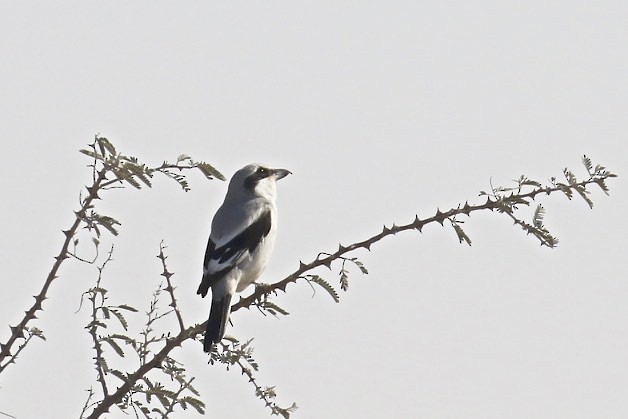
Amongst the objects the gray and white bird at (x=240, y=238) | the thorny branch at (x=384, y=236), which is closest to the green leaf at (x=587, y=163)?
the thorny branch at (x=384, y=236)

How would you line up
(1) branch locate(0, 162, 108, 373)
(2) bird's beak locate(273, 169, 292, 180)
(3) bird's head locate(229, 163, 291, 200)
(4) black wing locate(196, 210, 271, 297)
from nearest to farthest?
1. (1) branch locate(0, 162, 108, 373)
2. (4) black wing locate(196, 210, 271, 297)
3. (3) bird's head locate(229, 163, 291, 200)
4. (2) bird's beak locate(273, 169, 292, 180)

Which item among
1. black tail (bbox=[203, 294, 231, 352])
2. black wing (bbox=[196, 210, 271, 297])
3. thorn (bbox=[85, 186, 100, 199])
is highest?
black wing (bbox=[196, 210, 271, 297])

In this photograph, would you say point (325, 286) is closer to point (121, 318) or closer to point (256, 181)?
point (121, 318)

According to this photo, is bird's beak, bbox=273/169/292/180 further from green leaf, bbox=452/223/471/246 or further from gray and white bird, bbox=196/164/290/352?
green leaf, bbox=452/223/471/246

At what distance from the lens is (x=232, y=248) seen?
300 inches

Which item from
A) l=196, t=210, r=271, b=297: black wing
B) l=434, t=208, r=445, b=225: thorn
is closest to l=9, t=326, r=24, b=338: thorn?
l=434, t=208, r=445, b=225: thorn

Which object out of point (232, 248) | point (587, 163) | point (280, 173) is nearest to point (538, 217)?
point (587, 163)

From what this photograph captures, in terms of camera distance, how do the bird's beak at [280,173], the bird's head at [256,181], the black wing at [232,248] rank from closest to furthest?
the black wing at [232,248], the bird's head at [256,181], the bird's beak at [280,173]

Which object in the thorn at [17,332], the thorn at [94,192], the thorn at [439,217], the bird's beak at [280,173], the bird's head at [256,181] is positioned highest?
the bird's beak at [280,173]

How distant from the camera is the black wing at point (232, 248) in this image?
7422mm

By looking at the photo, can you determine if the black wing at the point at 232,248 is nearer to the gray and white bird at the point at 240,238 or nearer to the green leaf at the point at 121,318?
the gray and white bird at the point at 240,238

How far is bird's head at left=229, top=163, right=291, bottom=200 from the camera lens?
8461 millimetres

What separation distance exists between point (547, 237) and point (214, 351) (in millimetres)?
1996

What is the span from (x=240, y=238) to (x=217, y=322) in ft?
4.06
